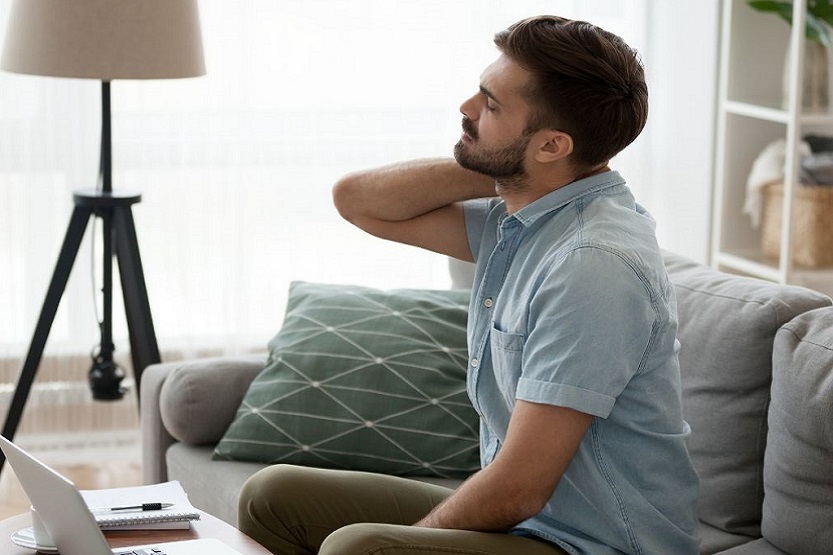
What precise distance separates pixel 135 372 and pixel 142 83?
1.04m

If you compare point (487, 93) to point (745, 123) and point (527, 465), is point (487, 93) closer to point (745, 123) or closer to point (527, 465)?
point (527, 465)

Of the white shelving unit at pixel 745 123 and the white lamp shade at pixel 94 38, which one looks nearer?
the white lamp shade at pixel 94 38

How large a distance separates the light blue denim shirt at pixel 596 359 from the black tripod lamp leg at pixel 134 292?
4.41ft

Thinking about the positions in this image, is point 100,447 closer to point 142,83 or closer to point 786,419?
point 142,83

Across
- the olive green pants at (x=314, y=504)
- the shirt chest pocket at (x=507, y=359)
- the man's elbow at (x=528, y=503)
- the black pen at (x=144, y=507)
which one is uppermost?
the shirt chest pocket at (x=507, y=359)

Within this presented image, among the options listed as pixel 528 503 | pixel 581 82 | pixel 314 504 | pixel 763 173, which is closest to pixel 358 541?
pixel 528 503

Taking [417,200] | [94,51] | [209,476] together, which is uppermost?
[94,51]

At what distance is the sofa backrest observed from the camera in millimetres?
1989

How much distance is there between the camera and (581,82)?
1.68 m

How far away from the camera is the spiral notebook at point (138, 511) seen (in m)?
1.70

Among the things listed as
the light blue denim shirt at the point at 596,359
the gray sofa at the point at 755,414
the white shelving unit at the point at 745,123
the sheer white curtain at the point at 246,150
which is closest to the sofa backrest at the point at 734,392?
the gray sofa at the point at 755,414

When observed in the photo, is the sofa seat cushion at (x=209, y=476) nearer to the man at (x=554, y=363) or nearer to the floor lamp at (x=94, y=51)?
the man at (x=554, y=363)

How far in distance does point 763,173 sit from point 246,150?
62.0 inches

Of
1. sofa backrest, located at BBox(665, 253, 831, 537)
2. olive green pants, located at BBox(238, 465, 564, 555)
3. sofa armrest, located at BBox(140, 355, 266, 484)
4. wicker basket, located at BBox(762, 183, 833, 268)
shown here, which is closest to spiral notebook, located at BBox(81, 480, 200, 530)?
olive green pants, located at BBox(238, 465, 564, 555)
